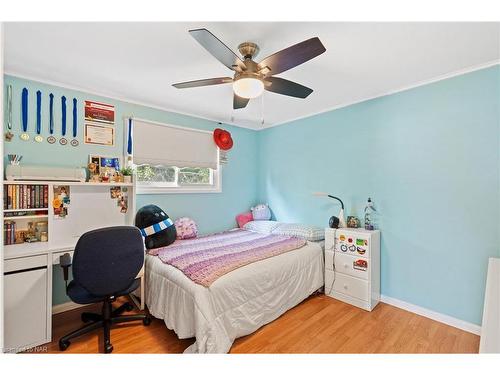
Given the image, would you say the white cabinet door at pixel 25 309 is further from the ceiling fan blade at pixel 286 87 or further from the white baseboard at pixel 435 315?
the white baseboard at pixel 435 315

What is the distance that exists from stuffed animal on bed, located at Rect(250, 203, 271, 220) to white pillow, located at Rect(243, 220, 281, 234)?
0.50 feet

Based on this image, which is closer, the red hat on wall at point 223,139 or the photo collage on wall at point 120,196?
the photo collage on wall at point 120,196

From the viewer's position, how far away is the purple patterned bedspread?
191 centimetres

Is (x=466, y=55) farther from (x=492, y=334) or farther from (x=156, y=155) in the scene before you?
(x=156, y=155)

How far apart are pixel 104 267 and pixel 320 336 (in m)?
1.82

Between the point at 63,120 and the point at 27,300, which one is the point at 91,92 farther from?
the point at 27,300

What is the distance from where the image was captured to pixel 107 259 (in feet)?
5.64

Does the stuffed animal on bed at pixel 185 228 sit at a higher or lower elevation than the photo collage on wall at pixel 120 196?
lower

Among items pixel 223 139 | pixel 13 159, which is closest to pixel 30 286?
pixel 13 159

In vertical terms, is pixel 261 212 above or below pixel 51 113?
below

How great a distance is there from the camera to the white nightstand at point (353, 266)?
2422 millimetres

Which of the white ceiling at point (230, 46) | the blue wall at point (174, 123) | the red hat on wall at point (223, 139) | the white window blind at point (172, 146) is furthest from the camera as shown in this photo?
the red hat on wall at point (223, 139)

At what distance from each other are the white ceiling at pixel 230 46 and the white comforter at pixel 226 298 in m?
1.76

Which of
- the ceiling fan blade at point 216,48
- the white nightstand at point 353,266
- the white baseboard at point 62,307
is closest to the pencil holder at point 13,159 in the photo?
the white baseboard at point 62,307
